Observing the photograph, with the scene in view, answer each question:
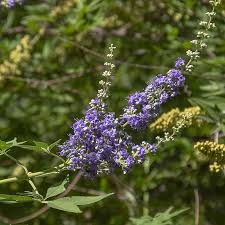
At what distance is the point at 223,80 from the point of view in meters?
4.04

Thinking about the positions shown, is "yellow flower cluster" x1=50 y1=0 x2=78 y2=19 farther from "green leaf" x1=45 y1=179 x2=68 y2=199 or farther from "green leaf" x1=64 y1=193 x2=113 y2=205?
"green leaf" x1=64 y1=193 x2=113 y2=205

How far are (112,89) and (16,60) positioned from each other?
2.73 ft

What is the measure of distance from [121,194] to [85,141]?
272cm

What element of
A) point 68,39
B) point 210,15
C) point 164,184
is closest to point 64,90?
point 68,39

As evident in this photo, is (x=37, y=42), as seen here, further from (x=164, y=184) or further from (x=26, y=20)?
(x=164, y=184)

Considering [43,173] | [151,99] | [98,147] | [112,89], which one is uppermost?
[112,89]

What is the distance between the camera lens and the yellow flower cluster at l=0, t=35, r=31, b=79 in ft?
16.6

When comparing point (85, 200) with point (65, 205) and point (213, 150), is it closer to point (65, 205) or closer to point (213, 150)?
point (65, 205)

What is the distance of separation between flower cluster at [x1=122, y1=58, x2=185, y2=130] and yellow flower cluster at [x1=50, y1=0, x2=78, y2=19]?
8.64ft

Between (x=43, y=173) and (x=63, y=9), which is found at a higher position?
(x=63, y=9)

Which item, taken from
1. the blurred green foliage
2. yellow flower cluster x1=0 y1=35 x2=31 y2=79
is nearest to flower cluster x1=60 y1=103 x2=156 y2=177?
the blurred green foliage

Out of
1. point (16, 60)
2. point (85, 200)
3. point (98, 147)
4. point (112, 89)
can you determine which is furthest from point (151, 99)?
point (112, 89)

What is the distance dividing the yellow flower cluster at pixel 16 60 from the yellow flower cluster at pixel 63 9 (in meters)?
0.29

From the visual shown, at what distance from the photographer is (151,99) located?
260 centimetres
